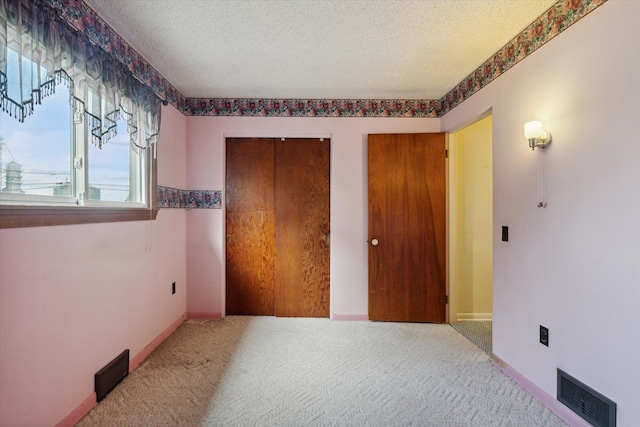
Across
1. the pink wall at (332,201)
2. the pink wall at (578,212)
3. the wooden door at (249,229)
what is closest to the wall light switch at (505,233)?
the pink wall at (578,212)

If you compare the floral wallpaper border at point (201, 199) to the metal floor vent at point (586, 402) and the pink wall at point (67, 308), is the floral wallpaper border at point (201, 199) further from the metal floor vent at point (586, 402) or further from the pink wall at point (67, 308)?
the metal floor vent at point (586, 402)

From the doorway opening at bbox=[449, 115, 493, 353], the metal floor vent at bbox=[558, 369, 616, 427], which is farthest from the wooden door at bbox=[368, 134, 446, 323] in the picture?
the metal floor vent at bbox=[558, 369, 616, 427]

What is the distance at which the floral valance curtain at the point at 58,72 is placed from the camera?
1227mm

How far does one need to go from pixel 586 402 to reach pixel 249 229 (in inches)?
116

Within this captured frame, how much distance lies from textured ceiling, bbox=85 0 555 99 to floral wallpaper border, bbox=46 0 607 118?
66 millimetres

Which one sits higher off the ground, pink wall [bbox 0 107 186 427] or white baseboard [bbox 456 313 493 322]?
pink wall [bbox 0 107 186 427]

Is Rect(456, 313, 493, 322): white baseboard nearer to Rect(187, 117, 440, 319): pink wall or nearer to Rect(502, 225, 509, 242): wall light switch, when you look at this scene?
Rect(187, 117, 440, 319): pink wall

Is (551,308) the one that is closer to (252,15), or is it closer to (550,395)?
(550,395)

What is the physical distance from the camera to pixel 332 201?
3.29m

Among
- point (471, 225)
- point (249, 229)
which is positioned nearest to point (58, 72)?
point (249, 229)

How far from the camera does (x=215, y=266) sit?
327 centimetres

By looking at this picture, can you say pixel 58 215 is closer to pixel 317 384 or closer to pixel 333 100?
pixel 317 384

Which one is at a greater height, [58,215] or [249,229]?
[58,215]

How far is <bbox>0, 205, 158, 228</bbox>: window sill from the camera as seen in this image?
1.29m
